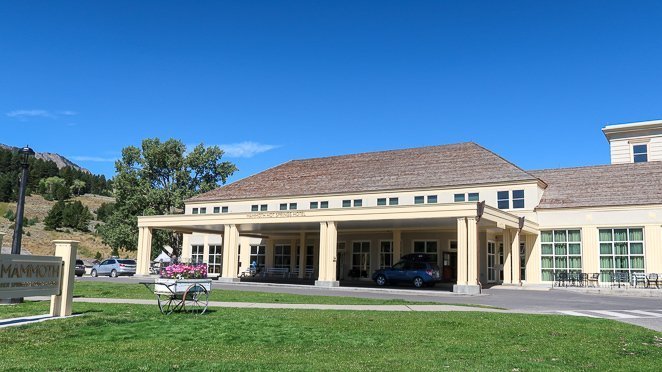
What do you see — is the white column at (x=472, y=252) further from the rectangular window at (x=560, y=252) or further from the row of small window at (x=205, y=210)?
the row of small window at (x=205, y=210)

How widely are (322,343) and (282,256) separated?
36506 mm

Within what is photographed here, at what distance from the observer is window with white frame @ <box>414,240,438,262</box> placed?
3719 centimetres

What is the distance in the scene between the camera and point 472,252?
88.2 ft

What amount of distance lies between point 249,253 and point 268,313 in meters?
33.6

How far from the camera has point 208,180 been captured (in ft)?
196

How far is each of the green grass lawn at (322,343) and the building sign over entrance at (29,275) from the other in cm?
86

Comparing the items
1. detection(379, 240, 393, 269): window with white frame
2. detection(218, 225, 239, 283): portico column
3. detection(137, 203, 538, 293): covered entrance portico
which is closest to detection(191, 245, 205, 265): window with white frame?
detection(137, 203, 538, 293): covered entrance portico

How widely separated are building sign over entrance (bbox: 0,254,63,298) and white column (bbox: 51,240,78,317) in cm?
13

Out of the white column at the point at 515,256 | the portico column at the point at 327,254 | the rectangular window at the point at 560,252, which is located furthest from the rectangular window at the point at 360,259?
the rectangular window at the point at 560,252

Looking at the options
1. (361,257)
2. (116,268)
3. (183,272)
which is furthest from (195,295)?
(116,268)

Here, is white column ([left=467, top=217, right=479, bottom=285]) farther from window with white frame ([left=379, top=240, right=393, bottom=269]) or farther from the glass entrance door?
window with white frame ([left=379, top=240, right=393, bottom=269])

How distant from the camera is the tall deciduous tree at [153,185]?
55.7 metres

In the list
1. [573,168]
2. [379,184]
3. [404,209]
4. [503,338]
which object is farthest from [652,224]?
[503,338]

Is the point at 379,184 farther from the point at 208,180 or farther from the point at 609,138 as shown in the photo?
the point at 208,180
